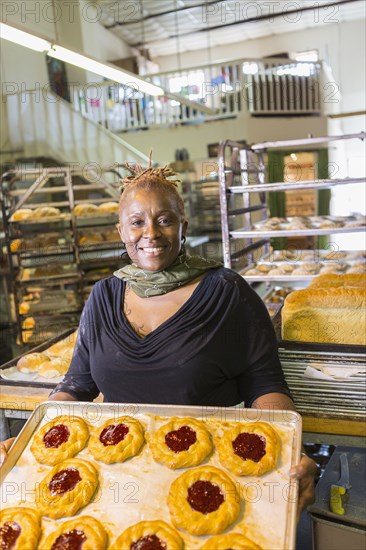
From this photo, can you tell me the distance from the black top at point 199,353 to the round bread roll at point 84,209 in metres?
3.94

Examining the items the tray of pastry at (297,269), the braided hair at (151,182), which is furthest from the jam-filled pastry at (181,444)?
the tray of pastry at (297,269)

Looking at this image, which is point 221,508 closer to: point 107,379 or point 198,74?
point 107,379

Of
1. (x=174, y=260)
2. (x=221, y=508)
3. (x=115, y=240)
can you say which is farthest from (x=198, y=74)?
(x=221, y=508)

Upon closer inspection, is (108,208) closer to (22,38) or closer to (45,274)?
(45,274)

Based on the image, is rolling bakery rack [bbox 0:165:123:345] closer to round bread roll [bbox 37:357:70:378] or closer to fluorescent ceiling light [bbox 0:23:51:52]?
fluorescent ceiling light [bbox 0:23:51:52]

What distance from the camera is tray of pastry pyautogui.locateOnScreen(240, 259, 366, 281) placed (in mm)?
3801

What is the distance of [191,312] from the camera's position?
1486 mm

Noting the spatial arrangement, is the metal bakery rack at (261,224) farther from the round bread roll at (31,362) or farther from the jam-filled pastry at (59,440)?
the jam-filled pastry at (59,440)

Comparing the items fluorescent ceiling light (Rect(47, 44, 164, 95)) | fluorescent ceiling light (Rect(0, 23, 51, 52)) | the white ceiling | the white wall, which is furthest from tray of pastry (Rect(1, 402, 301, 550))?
the white wall

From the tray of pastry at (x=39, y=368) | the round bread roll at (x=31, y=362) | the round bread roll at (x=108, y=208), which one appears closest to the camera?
the tray of pastry at (x=39, y=368)

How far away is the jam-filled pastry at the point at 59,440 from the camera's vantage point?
1.32 meters

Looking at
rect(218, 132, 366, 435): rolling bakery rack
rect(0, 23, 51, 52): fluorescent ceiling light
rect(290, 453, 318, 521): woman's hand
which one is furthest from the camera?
rect(0, 23, 51, 52): fluorescent ceiling light

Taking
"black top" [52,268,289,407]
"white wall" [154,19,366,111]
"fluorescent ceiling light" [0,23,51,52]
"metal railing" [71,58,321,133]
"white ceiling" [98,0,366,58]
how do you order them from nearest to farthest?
1. "black top" [52,268,289,407]
2. "fluorescent ceiling light" [0,23,51,52]
3. "white ceiling" [98,0,366,58]
4. "metal railing" [71,58,321,133]
5. "white wall" [154,19,366,111]

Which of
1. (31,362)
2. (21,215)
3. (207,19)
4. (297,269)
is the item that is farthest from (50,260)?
(207,19)
